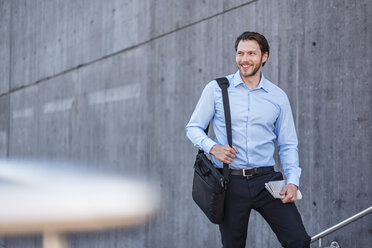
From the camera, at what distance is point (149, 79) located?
5676 millimetres

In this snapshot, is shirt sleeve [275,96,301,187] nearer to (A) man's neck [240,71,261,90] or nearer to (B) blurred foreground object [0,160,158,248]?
(A) man's neck [240,71,261,90]

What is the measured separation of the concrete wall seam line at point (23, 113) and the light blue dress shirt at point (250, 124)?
→ 7045mm

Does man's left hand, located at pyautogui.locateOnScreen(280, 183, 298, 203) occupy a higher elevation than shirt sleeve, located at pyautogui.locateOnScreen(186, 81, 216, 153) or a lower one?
lower

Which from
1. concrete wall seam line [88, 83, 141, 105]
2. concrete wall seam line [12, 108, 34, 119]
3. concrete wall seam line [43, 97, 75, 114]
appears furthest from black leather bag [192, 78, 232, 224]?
concrete wall seam line [12, 108, 34, 119]

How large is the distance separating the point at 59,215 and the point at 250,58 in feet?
21.4

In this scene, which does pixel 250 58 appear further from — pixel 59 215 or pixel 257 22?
pixel 59 215

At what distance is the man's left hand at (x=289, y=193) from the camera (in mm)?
2555

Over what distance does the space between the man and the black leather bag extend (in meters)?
0.04

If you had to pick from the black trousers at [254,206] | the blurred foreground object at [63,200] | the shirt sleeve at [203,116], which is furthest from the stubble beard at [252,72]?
the blurred foreground object at [63,200]

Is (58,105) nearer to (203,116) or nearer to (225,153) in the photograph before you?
(203,116)

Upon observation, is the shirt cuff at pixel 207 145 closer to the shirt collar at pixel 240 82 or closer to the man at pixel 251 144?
the man at pixel 251 144

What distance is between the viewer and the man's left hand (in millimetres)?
2555

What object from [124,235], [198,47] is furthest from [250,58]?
[124,235]

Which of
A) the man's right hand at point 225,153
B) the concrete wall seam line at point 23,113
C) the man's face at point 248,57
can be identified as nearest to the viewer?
the man's right hand at point 225,153
